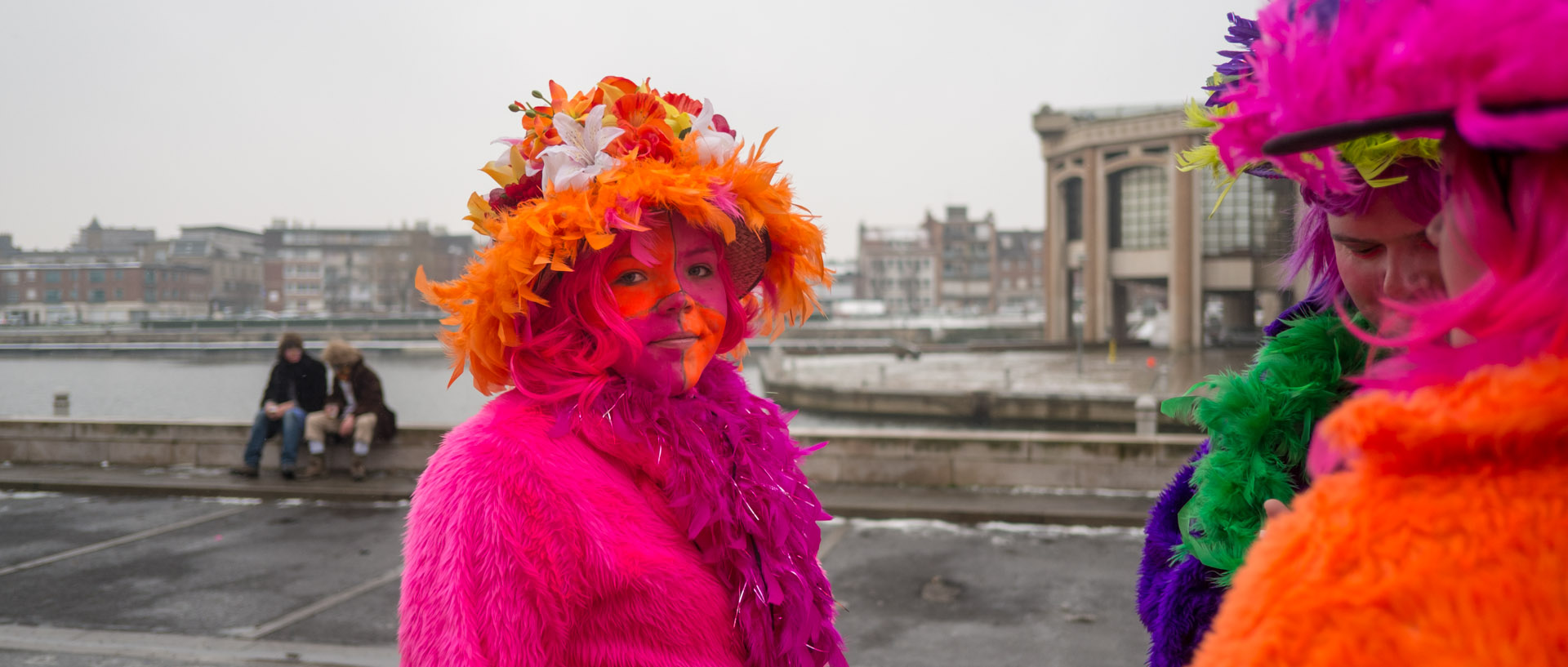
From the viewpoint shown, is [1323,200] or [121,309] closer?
[1323,200]

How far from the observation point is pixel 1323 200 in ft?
4.59

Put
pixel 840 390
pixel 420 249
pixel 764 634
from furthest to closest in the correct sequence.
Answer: pixel 420 249 < pixel 840 390 < pixel 764 634

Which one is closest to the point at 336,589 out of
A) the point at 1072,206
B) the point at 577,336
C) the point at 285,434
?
the point at 285,434

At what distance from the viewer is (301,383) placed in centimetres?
884

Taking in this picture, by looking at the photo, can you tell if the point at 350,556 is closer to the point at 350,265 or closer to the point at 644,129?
the point at 644,129

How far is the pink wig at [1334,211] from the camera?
1.27 meters

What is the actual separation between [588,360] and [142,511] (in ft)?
26.5

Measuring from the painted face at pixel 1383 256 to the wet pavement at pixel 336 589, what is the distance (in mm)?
3444

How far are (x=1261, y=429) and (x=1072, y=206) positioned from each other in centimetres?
5212

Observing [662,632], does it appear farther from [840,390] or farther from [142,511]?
[840,390]

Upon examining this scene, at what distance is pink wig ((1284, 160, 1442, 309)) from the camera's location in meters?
1.27

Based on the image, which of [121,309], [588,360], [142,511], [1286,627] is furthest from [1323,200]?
[121,309]

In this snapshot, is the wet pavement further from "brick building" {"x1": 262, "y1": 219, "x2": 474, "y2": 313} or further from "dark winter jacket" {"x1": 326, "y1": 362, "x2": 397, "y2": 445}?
"brick building" {"x1": 262, "y1": 219, "x2": 474, "y2": 313}

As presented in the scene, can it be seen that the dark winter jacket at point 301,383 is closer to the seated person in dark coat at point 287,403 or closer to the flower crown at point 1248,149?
the seated person in dark coat at point 287,403
